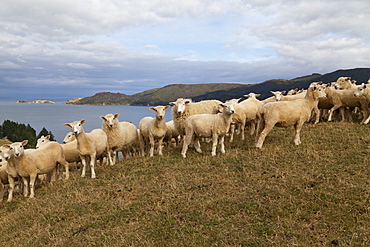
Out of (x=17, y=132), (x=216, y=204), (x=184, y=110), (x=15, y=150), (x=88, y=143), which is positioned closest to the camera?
(x=216, y=204)

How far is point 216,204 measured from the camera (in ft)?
22.9

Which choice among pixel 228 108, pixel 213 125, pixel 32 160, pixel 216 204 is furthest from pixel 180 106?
pixel 216 204

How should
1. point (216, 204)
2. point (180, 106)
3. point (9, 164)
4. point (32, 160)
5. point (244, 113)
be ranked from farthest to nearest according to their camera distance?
1. point (244, 113)
2. point (180, 106)
3. point (32, 160)
4. point (9, 164)
5. point (216, 204)

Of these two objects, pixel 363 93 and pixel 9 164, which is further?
pixel 363 93

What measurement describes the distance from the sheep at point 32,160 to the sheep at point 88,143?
1.16 metres

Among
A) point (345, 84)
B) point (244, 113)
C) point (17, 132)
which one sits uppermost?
point (345, 84)

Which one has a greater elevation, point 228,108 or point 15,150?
point 228,108

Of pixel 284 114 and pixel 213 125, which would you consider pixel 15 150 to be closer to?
pixel 213 125

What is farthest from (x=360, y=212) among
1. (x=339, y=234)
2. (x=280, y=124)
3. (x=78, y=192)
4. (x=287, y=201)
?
(x=78, y=192)

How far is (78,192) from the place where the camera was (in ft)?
30.4

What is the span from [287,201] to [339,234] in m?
1.59

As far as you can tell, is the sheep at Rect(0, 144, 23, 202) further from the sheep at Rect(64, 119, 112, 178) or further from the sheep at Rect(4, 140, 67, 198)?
the sheep at Rect(64, 119, 112, 178)

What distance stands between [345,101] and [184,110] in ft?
33.7

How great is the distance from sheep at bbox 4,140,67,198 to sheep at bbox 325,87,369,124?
16.2 m
